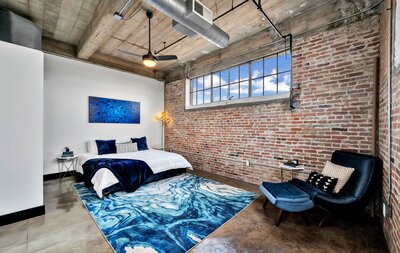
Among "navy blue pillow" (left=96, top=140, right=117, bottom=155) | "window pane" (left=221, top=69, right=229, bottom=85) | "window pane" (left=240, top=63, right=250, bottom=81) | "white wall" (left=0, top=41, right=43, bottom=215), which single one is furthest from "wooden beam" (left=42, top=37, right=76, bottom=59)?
"window pane" (left=240, top=63, right=250, bottom=81)

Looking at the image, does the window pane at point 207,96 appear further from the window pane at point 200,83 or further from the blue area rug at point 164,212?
the blue area rug at point 164,212

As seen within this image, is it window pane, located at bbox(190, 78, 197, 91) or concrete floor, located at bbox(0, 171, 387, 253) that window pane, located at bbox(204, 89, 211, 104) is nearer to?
window pane, located at bbox(190, 78, 197, 91)

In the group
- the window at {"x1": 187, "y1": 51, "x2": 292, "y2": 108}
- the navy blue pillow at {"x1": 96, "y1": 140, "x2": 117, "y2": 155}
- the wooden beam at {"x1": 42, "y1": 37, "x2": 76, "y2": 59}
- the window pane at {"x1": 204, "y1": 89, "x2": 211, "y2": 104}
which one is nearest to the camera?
the window at {"x1": 187, "y1": 51, "x2": 292, "y2": 108}

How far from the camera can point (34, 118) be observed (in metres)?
2.53

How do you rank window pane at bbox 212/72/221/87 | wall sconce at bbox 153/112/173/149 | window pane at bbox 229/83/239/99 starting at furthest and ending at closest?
wall sconce at bbox 153/112/173/149 < window pane at bbox 212/72/221/87 < window pane at bbox 229/83/239/99

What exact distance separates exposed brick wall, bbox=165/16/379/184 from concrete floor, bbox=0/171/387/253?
119 cm

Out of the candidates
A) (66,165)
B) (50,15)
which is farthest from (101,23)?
(66,165)

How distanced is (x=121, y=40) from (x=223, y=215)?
4.47 metres

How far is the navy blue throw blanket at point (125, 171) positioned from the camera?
3.39 meters

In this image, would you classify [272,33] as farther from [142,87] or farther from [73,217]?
[73,217]

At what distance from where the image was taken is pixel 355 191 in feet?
7.49

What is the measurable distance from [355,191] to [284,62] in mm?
2655

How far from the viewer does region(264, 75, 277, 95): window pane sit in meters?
3.88

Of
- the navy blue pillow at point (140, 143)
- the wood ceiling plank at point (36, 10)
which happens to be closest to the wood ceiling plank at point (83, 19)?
the wood ceiling plank at point (36, 10)
